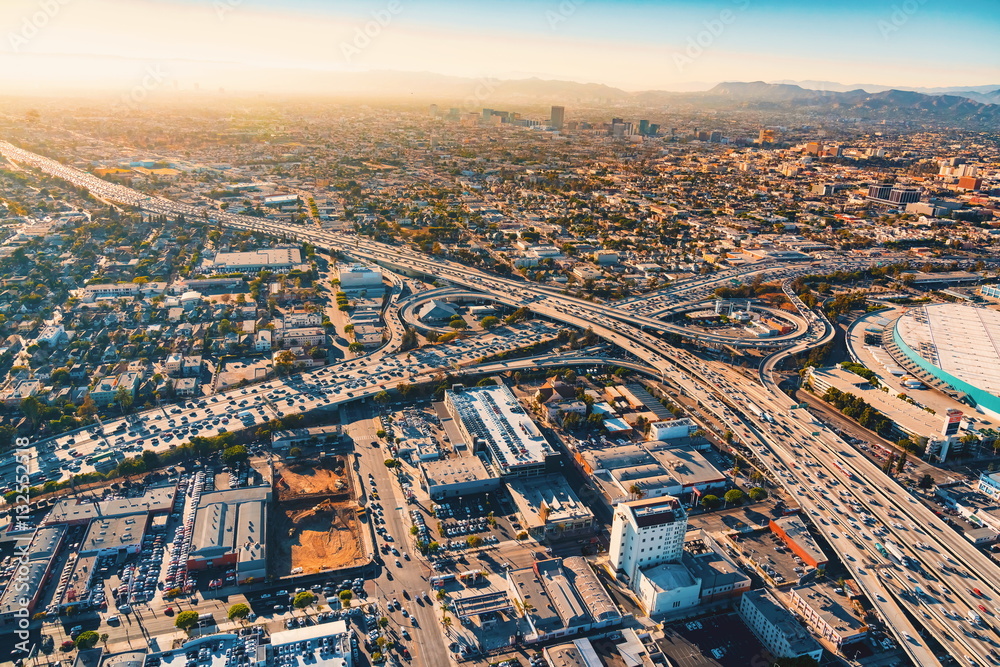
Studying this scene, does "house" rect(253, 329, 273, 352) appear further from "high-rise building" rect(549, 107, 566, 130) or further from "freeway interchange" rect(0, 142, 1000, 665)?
"high-rise building" rect(549, 107, 566, 130)

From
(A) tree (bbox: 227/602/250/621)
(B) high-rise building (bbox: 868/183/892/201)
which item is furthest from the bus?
(B) high-rise building (bbox: 868/183/892/201)

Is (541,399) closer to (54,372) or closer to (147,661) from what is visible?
(147,661)

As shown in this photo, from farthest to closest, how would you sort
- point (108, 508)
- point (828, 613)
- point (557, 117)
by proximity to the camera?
point (557, 117) → point (108, 508) → point (828, 613)

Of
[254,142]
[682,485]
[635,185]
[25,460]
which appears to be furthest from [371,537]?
[254,142]

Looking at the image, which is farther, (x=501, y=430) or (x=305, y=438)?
(x=501, y=430)

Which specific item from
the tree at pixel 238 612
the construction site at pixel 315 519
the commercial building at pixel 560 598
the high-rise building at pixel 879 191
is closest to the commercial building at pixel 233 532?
the construction site at pixel 315 519

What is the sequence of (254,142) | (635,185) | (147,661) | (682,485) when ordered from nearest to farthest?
(147,661) < (682,485) < (635,185) < (254,142)

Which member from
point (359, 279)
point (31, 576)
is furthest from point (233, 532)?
point (359, 279)

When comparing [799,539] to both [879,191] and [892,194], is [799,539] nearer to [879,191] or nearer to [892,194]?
→ [892,194]

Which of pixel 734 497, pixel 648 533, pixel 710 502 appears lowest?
pixel 710 502
